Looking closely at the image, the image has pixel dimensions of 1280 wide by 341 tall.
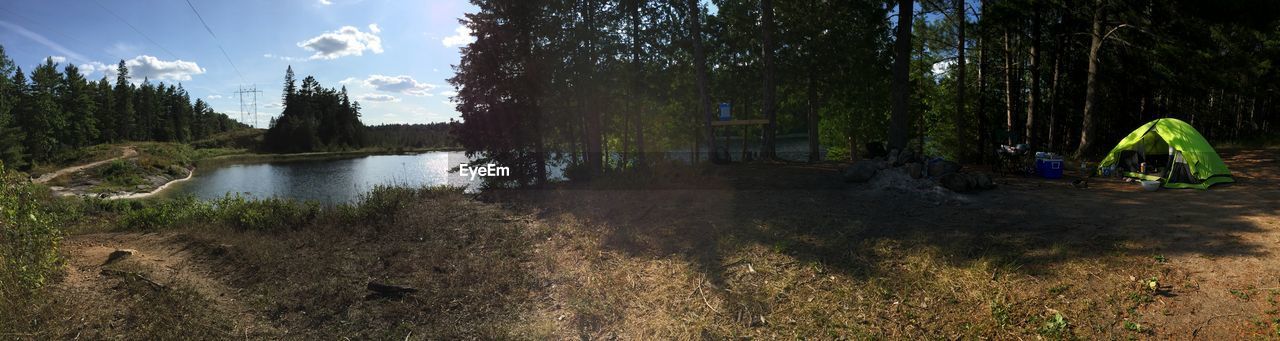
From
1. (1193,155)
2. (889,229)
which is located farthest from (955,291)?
(1193,155)

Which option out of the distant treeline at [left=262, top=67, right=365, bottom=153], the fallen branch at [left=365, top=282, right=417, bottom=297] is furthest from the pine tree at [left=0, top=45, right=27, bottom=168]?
the fallen branch at [left=365, top=282, right=417, bottom=297]

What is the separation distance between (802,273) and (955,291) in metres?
1.71

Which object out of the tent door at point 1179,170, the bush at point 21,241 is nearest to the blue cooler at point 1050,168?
the tent door at point 1179,170

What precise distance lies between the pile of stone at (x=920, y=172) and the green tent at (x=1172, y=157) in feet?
10.4

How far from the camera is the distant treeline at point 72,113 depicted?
49.0 meters

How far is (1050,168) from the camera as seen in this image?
11945 mm

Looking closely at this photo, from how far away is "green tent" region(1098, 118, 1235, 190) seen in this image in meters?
10.0

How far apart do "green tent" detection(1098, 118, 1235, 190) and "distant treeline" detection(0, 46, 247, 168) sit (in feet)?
216

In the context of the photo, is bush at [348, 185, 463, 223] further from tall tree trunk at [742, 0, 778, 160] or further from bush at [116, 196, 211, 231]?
tall tree trunk at [742, 0, 778, 160]

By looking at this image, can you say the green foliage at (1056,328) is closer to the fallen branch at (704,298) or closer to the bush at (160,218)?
the fallen branch at (704,298)

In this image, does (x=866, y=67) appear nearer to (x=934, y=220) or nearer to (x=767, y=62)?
(x=767, y=62)

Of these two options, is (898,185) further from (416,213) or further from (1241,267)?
(416,213)

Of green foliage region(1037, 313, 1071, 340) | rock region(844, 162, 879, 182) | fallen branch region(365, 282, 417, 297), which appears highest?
rock region(844, 162, 879, 182)

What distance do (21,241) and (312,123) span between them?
95314mm
